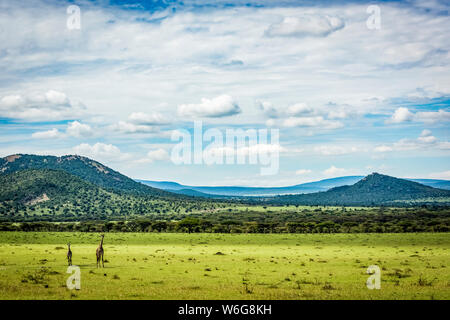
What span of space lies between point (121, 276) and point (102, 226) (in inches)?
3783

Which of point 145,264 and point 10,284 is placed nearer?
point 10,284

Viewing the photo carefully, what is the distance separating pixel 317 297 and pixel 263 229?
304 feet

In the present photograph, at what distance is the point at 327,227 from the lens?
387 ft

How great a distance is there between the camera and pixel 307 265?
3872 cm

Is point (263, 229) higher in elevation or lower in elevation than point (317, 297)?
lower

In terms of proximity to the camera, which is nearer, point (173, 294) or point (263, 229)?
point (173, 294)

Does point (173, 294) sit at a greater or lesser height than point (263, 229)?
greater
